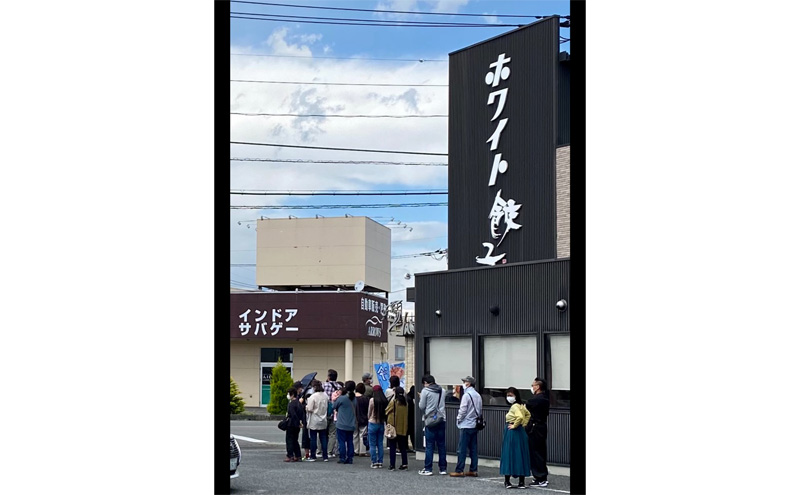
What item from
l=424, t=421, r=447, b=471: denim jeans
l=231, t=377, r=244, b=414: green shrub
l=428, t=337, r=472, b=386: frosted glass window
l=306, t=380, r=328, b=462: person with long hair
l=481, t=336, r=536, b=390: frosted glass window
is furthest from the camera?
l=231, t=377, r=244, b=414: green shrub

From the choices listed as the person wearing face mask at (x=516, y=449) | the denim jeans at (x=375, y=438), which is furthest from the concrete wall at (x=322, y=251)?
the person wearing face mask at (x=516, y=449)

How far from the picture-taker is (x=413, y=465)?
53.6ft

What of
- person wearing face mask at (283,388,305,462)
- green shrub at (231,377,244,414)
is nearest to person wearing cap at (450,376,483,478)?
person wearing face mask at (283,388,305,462)

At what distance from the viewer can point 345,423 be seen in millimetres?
16125

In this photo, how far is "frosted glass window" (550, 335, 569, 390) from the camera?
14477mm

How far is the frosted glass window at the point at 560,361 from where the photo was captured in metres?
14.5

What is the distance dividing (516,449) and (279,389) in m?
16.8

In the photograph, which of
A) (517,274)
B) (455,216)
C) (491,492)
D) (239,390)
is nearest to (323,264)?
(239,390)

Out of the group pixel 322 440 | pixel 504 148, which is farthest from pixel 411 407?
pixel 504 148

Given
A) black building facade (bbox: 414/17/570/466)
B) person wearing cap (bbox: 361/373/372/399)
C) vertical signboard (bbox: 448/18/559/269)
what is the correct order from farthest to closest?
person wearing cap (bbox: 361/373/372/399), vertical signboard (bbox: 448/18/559/269), black building facade (bbox: 414/17/570/466)

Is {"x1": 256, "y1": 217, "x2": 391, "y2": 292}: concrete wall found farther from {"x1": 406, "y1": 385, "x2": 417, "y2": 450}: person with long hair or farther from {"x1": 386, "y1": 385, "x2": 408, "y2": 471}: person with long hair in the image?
{"x1": 386, "y1": 385, "x2": 408, "y2": 471}: person with long hair

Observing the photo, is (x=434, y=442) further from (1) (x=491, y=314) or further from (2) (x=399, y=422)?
(1) (x=491, y=314)

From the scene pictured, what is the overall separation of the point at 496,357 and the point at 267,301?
17.7 m
